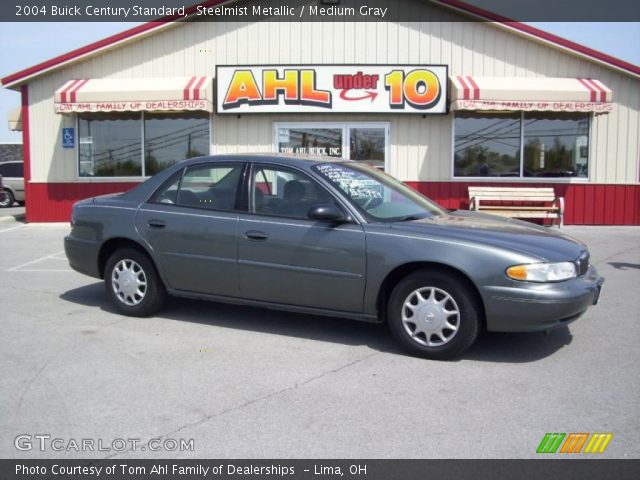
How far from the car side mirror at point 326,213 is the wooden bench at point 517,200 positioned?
28.2ft

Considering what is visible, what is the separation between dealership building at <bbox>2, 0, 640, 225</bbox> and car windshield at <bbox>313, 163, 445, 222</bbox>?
24.9 feet

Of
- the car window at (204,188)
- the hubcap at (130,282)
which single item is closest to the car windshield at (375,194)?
the car window at (204,188)

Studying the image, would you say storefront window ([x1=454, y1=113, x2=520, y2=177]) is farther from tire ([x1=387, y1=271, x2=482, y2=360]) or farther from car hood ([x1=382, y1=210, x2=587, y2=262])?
tire ([x1=387, y1=271, x2=482, y2=360])

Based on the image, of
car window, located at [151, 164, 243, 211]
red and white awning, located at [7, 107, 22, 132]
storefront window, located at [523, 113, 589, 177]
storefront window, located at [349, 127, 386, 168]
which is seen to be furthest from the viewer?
red and white awning, located at [7, 107, 22, 132]

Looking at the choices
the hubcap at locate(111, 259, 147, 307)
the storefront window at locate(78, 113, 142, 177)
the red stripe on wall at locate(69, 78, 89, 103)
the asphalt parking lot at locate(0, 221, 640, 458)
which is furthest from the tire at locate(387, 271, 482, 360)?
the storefront window at locate(78, 113, 142, 177)

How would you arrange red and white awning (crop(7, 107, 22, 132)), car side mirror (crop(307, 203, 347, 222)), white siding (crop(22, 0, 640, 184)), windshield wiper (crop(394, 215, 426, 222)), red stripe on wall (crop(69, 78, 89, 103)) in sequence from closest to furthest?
car side mirror (crop(307, 203, 347, 222)) → windshield wiper (crop(394, 215, 426, 222)) → red stripe on wall (crop(69, 78, 89, 103)) → white siding (crop(22, 0, 640, 184)) → red and white awning (crop(7, 107, 22, 132))

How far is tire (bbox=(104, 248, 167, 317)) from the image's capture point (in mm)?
6320

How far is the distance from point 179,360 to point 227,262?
1.03 metres

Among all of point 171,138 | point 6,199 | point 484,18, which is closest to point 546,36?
point 484,18

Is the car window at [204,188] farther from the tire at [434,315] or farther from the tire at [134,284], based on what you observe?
the tire at [434,315]

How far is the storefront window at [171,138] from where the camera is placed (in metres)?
14.7

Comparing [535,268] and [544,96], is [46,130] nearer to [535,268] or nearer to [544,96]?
[544,96]

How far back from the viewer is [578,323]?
20.7 ft
